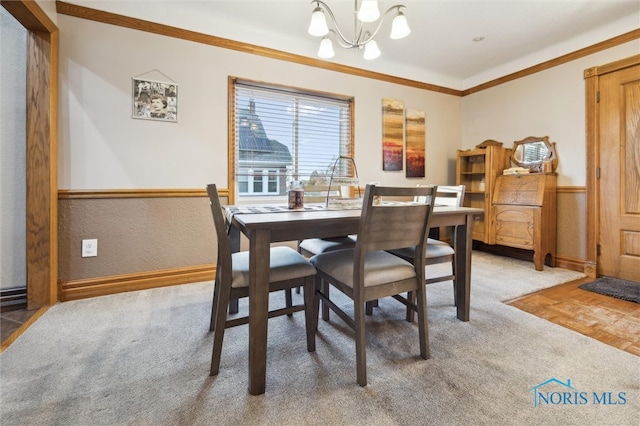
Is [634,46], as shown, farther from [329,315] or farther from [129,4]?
[129,4]

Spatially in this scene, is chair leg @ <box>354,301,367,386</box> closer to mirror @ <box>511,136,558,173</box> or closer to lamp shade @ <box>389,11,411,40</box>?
lamp shade @ <box>389,11,411,40</box>

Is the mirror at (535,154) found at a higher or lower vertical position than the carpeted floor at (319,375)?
higher

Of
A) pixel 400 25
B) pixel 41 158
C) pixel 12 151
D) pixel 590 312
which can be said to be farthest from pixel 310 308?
pixel 12 151

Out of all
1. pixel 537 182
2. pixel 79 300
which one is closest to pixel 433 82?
pixel 537 182

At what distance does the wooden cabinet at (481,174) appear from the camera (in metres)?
3.51

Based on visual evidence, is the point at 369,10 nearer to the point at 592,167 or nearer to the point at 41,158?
the point at 41,158

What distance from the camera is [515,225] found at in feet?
10.6

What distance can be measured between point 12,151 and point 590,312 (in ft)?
14.1

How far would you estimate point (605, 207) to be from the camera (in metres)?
2.83

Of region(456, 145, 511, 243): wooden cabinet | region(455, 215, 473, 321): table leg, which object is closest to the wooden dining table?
region(455, 215, 473, 321): table leg

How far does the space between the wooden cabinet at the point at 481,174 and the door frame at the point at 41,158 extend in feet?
13.9

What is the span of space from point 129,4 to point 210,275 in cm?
241

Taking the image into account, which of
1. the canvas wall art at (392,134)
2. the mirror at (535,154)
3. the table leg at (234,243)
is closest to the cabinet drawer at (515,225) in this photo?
the mirror at (535,154)

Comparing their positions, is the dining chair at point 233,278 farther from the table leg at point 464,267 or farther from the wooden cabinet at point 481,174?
the wooden cabinet at point 481,174
